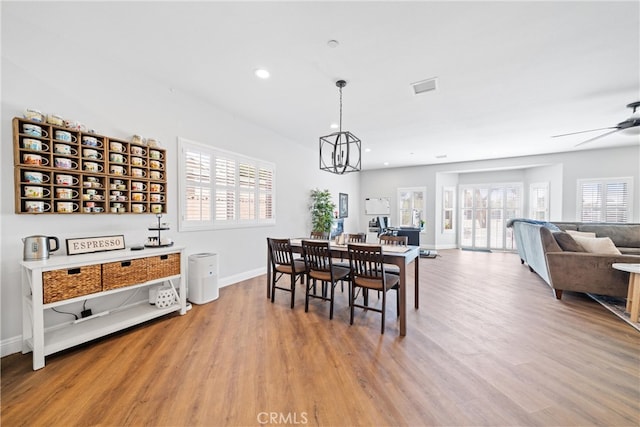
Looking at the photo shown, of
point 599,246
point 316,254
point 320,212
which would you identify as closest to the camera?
point 316,254

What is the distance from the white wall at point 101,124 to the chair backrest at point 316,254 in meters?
1.65

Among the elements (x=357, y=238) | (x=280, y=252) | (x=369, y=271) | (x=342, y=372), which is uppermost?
(x=357, y=238)

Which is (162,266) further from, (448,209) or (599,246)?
(448,209)

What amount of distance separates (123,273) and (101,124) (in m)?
1.61

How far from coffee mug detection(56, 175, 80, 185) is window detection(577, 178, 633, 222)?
9.67 meters

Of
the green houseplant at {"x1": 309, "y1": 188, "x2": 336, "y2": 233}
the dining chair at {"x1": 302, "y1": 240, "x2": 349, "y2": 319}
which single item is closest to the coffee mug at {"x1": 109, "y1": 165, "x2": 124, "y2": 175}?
the dining chair at {"x1": 302, "y1": 240, "x2": 349, "y2": 319}

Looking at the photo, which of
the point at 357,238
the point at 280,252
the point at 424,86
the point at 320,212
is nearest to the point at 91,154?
the point at 280,252

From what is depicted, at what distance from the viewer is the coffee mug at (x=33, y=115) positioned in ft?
6.97

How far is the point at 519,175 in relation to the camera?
7.61 m

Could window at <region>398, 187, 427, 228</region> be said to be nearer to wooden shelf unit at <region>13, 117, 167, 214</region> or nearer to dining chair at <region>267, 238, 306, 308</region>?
dining chair at <region>267, 238, 306, 308</region>

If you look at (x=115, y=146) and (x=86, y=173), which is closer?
(x=86, y=173)

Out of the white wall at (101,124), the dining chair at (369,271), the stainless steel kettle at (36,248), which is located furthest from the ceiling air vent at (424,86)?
the stainless steel kettle at (36,248)

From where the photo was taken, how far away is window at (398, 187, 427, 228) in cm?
828

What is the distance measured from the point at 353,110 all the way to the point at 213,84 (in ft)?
6.66
